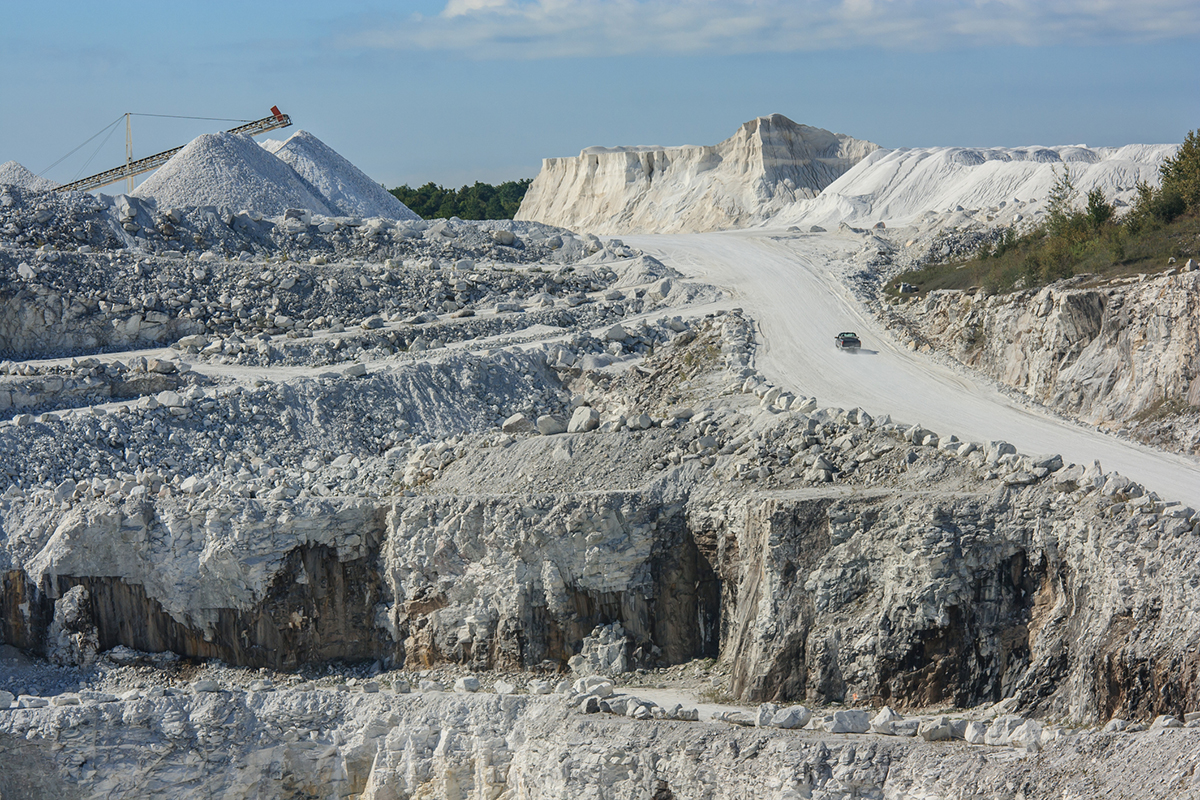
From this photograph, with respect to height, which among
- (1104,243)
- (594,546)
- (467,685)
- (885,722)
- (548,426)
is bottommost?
(885,722)

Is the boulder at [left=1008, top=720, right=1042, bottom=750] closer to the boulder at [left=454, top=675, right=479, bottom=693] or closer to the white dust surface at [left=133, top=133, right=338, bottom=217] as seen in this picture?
the boulder at [left=454, top=675, right=479, bottom=693]

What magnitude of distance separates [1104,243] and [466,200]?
6326cm

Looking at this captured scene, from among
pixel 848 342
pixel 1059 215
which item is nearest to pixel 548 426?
pixel 848 342

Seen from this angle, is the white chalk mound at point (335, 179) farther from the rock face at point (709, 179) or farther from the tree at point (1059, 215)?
the tree at point (1059, 215)

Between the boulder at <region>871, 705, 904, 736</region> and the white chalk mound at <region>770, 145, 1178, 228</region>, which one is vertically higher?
the white chalk mound at <region>770, 145, 1178, 228</region>

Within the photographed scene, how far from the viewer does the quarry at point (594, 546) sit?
69.0 ft

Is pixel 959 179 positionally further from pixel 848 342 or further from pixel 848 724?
pixel 848 724

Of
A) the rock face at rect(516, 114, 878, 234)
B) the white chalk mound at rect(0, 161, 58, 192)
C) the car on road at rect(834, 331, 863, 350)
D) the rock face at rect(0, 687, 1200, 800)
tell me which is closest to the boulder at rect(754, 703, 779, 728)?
the rock face at rect(0, 687, 1200, 800)

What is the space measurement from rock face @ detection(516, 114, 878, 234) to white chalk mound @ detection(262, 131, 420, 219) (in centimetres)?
2202

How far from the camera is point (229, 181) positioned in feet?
180

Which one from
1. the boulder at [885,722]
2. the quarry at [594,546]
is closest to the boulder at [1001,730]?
the quarry at [594,546]

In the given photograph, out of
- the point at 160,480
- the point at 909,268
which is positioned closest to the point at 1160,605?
the point at 160,480

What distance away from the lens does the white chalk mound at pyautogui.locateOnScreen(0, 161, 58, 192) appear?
57406 mm

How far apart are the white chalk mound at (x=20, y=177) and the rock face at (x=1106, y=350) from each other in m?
41.6
